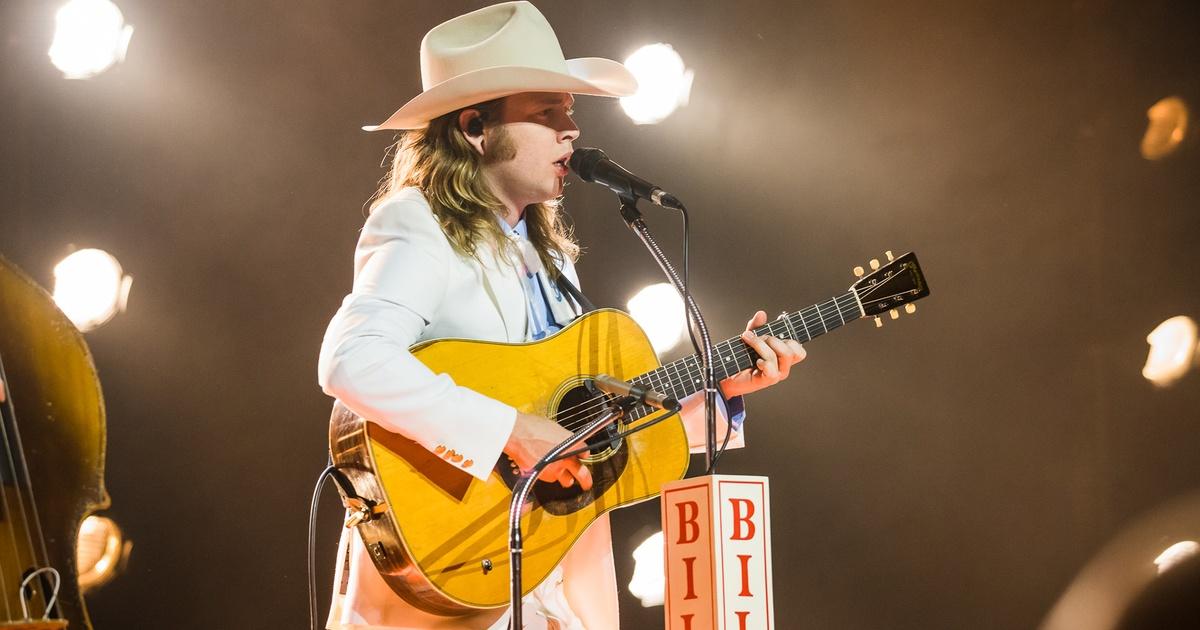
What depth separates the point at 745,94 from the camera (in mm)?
3752

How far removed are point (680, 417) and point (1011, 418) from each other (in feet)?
5.09

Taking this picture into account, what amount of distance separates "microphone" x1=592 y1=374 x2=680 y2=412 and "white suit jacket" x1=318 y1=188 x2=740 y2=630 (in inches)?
9.1

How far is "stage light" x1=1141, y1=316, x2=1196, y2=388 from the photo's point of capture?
3.47 meters

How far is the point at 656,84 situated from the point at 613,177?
1.54m

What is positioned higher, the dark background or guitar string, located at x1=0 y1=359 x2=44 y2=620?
the dark background

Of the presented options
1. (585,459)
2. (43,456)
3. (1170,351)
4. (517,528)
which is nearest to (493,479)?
(585,459)

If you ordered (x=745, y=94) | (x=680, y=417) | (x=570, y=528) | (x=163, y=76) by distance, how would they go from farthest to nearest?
(x=745, y=94) < (x=163, y=76) < (x=680, y=417) < (x=570, y=528)

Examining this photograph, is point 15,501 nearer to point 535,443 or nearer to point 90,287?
point 535,443

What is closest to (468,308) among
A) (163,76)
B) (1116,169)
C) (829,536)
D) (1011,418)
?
(163,76)

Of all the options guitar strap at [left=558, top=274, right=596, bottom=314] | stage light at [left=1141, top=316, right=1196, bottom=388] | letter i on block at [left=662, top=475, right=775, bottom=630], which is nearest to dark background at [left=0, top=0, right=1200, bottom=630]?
stage light at [left=1141, top=316, right=1196, bottom=388]

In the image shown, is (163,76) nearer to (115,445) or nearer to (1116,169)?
(115,445)

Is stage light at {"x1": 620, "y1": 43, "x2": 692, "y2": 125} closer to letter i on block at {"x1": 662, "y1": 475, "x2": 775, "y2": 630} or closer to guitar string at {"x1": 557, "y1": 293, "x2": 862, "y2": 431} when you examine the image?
guitar string at {"x1": 557, "y1": 293, "x2": 862, "y2": 431}

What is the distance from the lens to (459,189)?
2549mm

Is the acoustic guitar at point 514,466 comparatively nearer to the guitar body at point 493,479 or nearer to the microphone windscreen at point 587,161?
the guitar body at point 493,479
